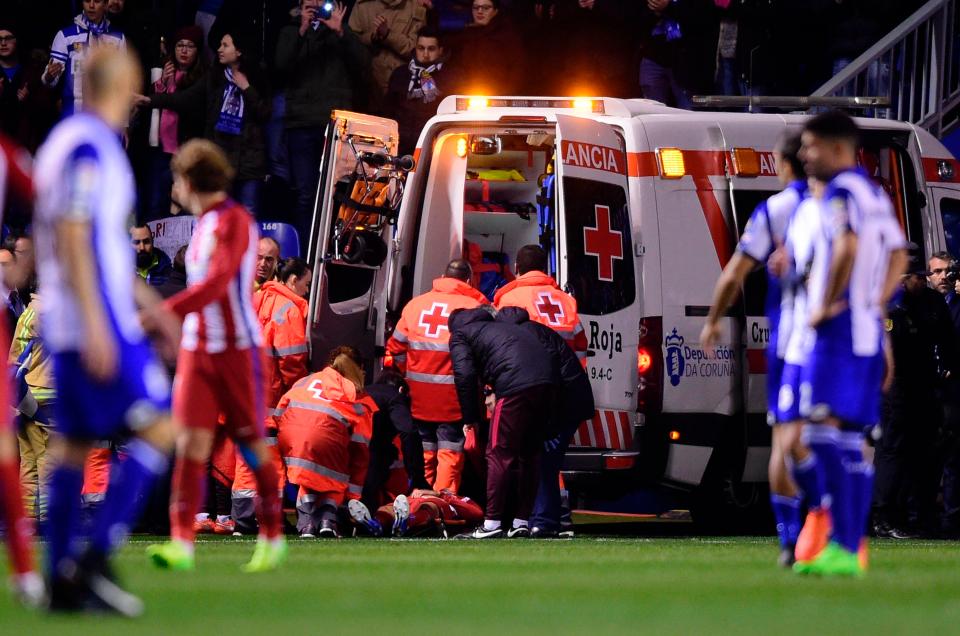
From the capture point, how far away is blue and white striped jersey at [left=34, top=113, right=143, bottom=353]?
19.5 feet

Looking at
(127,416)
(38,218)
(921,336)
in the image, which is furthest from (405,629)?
(921,336)

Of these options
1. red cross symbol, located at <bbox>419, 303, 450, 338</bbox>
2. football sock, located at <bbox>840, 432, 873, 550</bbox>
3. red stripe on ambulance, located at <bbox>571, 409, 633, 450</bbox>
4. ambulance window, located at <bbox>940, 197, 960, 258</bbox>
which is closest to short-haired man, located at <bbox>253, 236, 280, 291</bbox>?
red cross symbol, located at <bbox>419, 303, 450, 338</bbox>

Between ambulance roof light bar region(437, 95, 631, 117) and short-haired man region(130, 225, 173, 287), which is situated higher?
ambulance roof light bar region(437, 95, 631, 117)

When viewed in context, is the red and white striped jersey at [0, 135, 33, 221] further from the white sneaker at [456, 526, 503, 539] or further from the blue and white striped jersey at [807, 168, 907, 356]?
the white sneaker at [456, 526, 503, 539]

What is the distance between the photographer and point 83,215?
5938 millimetres

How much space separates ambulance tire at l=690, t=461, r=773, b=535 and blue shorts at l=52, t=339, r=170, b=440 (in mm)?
7369

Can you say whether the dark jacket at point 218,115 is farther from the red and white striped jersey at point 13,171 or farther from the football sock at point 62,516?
the football sock at point 62,516

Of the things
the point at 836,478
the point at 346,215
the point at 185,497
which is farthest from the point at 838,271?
the point at 346,215

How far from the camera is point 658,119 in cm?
1293

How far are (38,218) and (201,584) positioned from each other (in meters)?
1.93

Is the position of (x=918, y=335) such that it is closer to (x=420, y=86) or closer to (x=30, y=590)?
(x=420, y=86)

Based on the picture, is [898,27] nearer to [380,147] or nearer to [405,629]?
[380,147]

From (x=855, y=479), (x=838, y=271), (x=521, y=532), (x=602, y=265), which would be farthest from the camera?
(x=602, y=265)

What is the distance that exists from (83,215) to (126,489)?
38.1 inches
